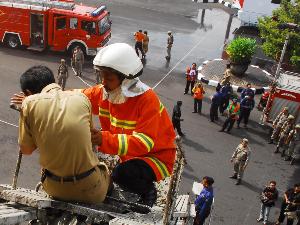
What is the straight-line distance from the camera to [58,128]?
3.45 metres

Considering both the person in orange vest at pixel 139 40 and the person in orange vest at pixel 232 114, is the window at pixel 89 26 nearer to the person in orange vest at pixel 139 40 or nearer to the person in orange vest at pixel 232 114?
the person in orange vest at pixel 139 40

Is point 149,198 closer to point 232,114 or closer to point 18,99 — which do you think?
point 18,99

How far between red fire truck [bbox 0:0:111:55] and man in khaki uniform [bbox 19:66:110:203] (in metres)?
17.3

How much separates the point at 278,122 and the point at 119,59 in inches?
471

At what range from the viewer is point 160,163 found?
14.4 feet

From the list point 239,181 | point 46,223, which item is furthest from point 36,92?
point 239,181

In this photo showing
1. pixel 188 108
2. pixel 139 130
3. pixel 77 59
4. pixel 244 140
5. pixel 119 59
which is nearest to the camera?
pixel 119 59

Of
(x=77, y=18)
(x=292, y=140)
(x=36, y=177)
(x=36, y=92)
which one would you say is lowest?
(x=36, y=177)

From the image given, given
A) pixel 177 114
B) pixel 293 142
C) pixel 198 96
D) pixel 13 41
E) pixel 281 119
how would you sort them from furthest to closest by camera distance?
1. pixel 13 41
2. pixel 198 96
3. pixel 281 119
4. pixel 177 114
5. pixel 293 142

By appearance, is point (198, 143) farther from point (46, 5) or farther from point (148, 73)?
point (46, 5)

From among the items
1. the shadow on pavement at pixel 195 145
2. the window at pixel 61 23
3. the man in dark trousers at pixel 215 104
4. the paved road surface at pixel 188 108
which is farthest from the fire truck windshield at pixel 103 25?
the shadow on pavement at pixel 195 145

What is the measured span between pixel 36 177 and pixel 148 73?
949cm

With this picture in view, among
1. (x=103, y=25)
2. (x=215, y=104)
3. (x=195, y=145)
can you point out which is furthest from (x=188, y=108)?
(x=103, y=25)

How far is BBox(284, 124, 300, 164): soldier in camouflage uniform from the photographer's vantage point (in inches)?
548
